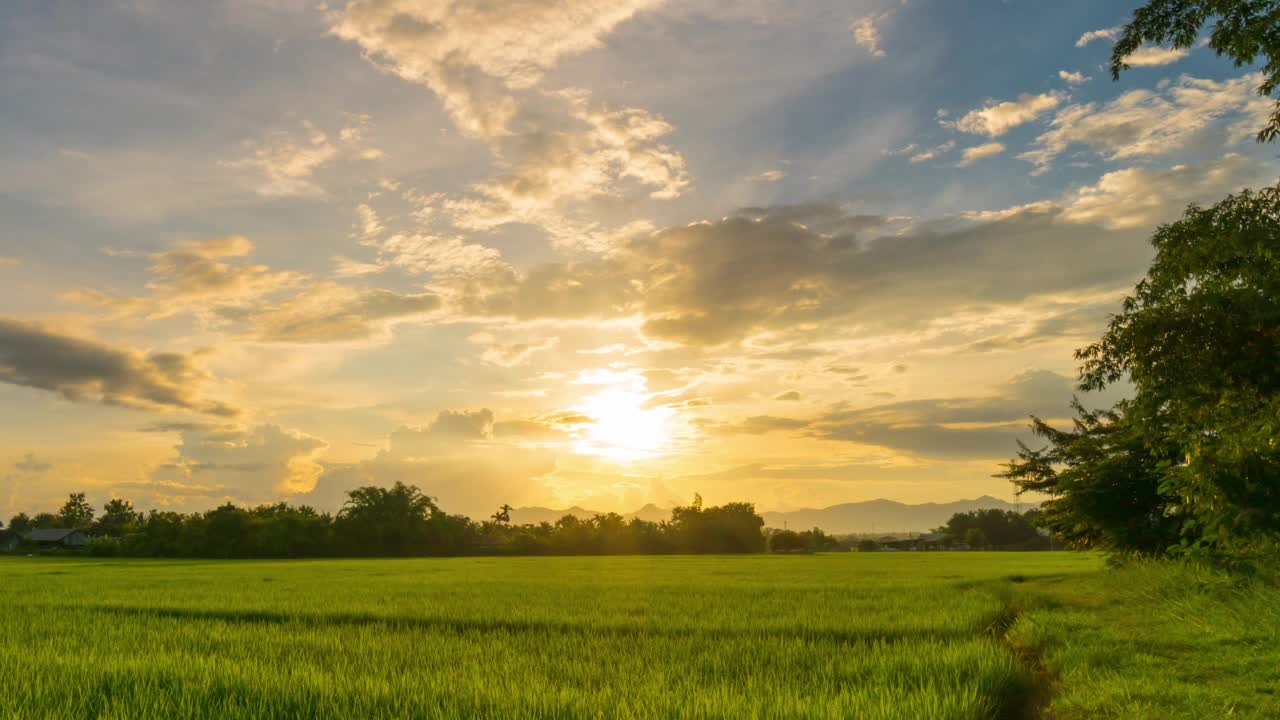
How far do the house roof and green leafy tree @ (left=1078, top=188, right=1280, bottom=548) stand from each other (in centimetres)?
11318

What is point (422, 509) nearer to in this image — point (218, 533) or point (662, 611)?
point (218, 533)

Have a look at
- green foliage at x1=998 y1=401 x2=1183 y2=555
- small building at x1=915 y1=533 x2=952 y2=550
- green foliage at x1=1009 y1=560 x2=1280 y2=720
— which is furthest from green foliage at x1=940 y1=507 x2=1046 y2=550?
green foliage at x1=1009 y1=560 x2=1280 y2=720

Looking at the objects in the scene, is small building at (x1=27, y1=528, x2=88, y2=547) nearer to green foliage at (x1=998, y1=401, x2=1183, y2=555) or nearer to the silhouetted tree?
the silhouetted tree

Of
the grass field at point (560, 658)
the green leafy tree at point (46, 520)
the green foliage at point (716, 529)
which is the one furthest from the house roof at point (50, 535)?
the grass field at point (560, 658)

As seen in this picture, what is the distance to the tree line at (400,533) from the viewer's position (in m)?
67.6

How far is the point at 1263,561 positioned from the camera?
1356cm

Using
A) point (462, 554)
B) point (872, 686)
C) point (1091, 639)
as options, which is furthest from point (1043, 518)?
point (462, 554)

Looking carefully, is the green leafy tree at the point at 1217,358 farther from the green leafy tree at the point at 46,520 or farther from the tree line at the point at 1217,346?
the green leafy tree at the point at 46,520

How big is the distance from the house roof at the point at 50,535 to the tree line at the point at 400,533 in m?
4.76

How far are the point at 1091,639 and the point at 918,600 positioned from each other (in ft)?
19.9

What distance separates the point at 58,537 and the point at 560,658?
364 ft

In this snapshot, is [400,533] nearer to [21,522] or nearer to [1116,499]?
[1116,499]

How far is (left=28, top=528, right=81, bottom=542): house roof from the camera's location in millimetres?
93181

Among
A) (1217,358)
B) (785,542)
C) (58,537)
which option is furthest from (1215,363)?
(58,537)
